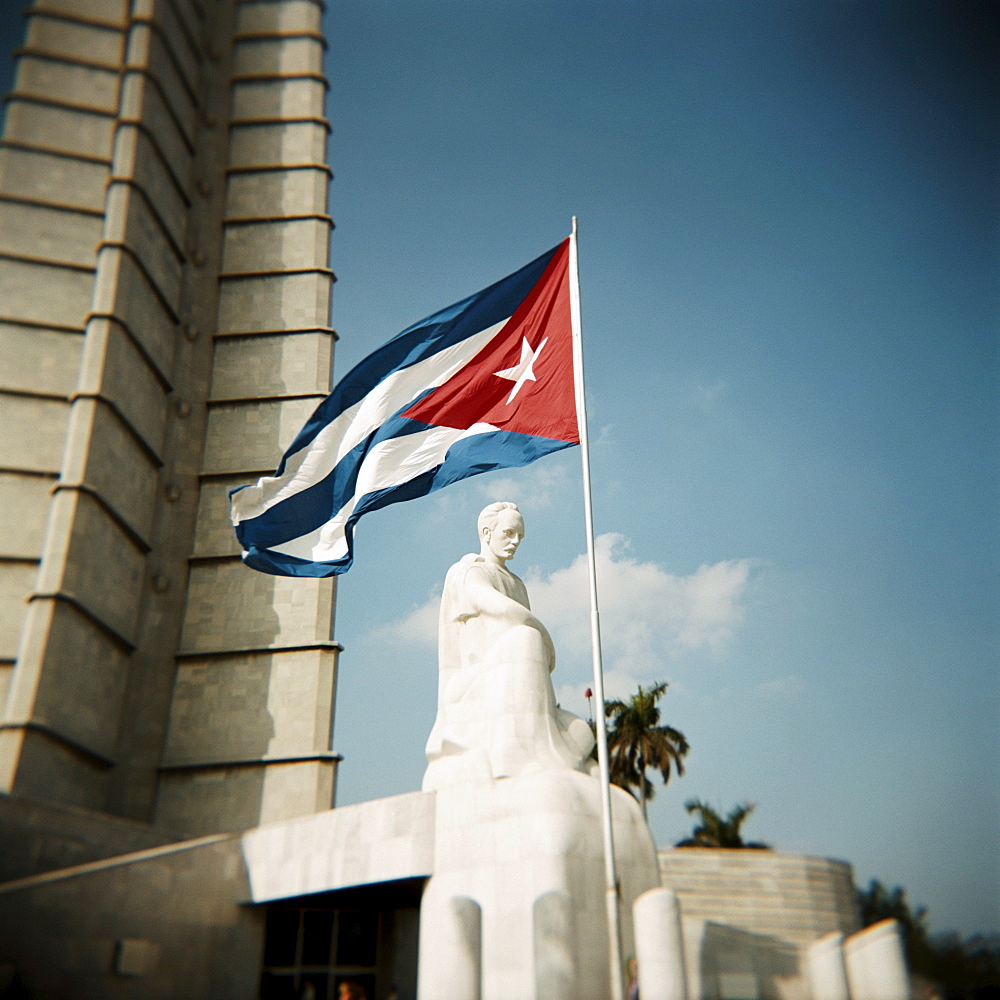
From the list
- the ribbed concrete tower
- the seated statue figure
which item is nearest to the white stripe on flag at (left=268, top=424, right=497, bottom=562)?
the seated statue figure

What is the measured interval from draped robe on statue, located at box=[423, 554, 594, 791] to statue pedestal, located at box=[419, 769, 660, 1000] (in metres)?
0.40

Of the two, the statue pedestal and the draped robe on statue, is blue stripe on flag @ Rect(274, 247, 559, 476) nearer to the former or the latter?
the draped robe on statue

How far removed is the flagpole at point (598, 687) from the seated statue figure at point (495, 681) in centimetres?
100

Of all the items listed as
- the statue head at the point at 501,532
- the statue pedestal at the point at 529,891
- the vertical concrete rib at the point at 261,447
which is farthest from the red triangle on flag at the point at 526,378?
the vertical concrete rib at the point at 261,447

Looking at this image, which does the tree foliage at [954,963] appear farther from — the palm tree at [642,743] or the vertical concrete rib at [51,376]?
the palm tree at [642,743]

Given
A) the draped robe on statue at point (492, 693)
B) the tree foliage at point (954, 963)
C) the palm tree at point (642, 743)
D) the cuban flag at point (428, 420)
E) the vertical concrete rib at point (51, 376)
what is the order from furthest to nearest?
the palm tree at point (642, 743) → the vertical concrete rib at point (51, 376) → the cuban flag at point (428, 420) → the draped robe on statue at point (492, 693) → the tree foliage at point (954, 963)

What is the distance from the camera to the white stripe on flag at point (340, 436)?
981cm

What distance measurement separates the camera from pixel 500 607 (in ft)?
29.6

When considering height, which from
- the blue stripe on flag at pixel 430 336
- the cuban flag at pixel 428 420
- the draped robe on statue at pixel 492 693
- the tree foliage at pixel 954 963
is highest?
the blue stripe on flag at pixel 430 336

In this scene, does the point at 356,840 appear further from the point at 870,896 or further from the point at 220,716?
the point at 220,716

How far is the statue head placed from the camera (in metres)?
9.80

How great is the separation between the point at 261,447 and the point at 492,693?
39.0 feet

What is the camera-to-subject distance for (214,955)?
8.62 meters

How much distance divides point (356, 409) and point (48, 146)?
1375 centimetres
